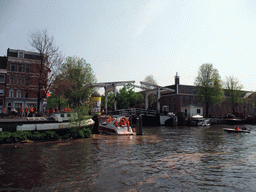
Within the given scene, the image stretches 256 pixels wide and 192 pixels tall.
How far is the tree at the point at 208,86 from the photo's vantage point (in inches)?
2073

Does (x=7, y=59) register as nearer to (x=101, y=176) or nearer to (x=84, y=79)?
(x=84, y=79)

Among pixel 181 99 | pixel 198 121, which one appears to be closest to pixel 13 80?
pixel 198 121

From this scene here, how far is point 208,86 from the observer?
53.2 m

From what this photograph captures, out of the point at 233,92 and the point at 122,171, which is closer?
the point at 122,171

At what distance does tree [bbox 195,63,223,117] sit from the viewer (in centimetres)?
5266

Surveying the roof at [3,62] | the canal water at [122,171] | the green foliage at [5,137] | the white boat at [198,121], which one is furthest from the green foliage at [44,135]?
the roof at [3,62]

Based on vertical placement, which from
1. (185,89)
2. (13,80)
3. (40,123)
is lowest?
(40,123)

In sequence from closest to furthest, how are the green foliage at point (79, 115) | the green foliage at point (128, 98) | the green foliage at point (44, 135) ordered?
the green foliage at point (44, 135), the green foliage at point (79, 115), the green foliage at point (128, 98)

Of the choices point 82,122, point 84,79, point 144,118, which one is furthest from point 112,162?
point 84,79

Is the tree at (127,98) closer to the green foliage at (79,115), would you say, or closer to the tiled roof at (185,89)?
the tiled roof at (185,89)

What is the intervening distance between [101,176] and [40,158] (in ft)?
16.2

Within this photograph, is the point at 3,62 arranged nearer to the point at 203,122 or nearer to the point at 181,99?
the point at 181,99

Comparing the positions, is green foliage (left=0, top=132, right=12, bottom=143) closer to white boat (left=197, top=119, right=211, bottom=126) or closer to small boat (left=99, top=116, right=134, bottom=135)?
small boat (left=99, top=116, right=134, bottom=135)

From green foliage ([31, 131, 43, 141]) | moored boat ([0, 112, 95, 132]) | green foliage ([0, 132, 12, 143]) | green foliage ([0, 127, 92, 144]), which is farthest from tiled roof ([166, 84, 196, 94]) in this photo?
green foliage ([0, 132, 12, 143])
